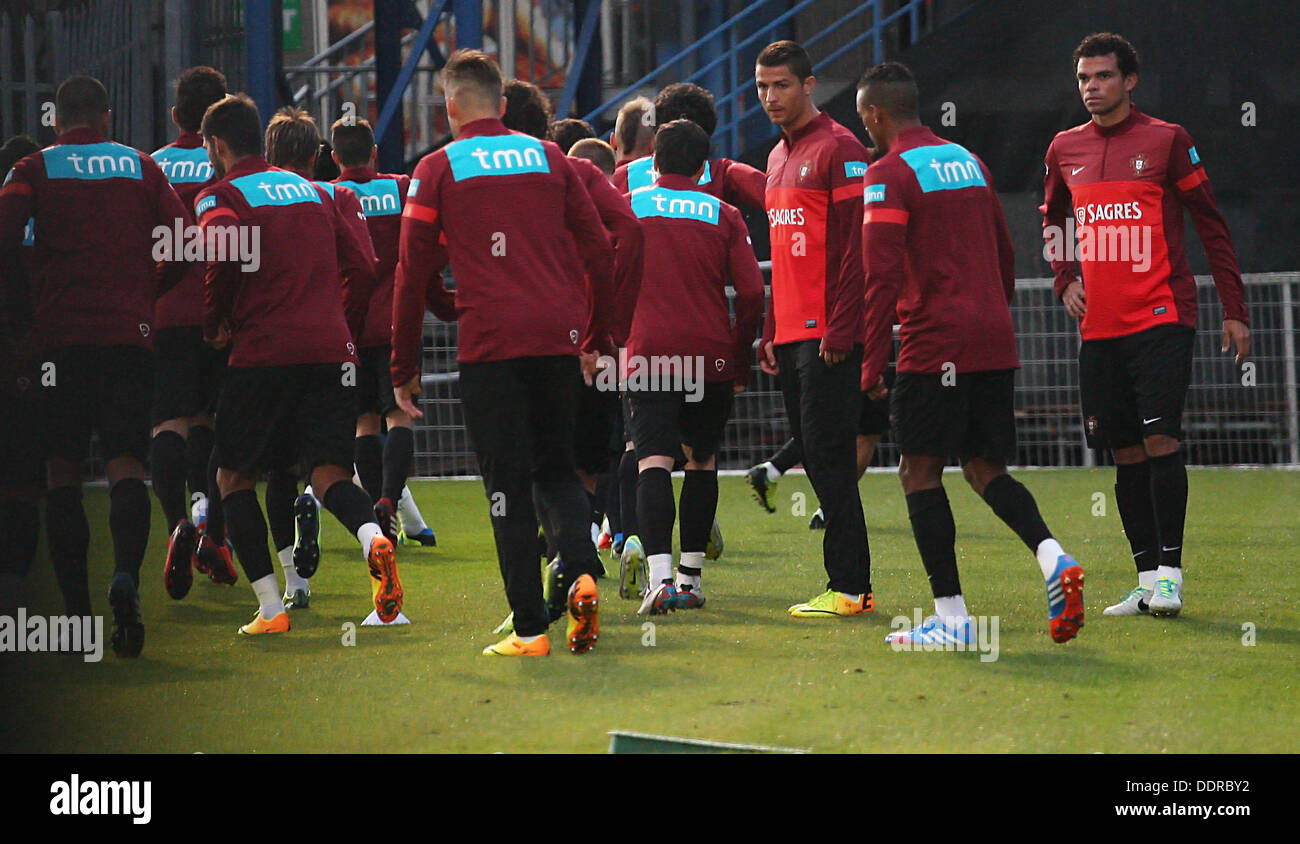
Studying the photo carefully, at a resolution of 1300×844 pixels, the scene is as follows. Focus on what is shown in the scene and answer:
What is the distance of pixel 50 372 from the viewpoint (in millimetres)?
5535

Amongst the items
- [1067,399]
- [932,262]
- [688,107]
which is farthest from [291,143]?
[1067,399]

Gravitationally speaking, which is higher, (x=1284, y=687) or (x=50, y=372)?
(x=50, y=372)

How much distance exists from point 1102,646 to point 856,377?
1329 millimetres

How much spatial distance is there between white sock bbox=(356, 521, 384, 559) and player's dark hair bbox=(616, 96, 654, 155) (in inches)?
87.4

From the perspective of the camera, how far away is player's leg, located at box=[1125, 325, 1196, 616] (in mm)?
5941

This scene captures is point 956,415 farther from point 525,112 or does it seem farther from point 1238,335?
point 525,112

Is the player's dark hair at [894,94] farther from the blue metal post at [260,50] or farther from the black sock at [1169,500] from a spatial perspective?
the blue metal post at [260,50]

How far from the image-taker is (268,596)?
233 inches

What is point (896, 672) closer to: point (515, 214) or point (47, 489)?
point (515, 214)

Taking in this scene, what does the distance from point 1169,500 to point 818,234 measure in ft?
5.53

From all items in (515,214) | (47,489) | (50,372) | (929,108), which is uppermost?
(929,108)

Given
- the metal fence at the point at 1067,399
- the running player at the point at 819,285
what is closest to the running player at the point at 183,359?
the running player at the point at 819,285
